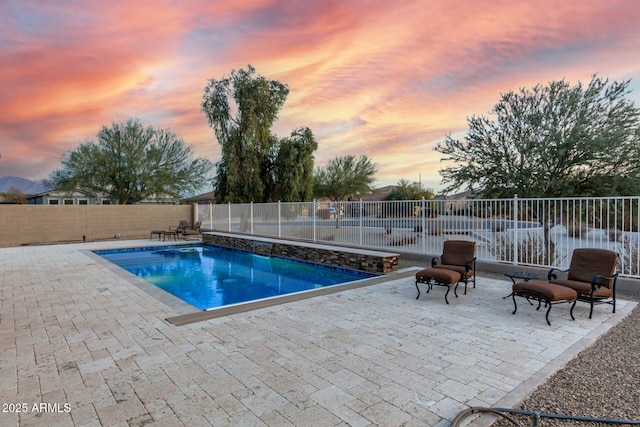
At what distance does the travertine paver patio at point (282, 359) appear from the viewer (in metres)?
2.55

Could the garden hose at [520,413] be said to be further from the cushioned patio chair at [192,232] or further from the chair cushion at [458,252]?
the cushioned patio chair at [192,232]

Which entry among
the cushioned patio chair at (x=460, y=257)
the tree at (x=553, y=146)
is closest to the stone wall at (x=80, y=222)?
the tree at (x=553, y=146)

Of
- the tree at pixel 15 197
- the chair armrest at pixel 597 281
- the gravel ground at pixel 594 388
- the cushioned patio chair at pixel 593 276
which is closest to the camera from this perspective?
the gravel ground at pixel 594 388

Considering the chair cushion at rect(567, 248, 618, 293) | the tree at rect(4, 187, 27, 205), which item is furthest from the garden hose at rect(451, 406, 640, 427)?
the tree at rect(4, 187, 27, 205)

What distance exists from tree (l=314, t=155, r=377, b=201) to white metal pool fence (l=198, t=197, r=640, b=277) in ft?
62.1

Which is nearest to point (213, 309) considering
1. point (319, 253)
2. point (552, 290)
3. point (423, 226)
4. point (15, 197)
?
point (552, 290)

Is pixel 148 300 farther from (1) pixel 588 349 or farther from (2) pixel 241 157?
(2) pixel 241 157

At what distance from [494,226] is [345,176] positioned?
77.7ft

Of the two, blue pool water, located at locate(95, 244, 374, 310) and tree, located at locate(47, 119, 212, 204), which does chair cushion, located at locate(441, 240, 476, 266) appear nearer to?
blue pool water, located at locate(95, 244, 374, 310)

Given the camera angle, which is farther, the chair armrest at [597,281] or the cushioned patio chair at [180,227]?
the cushioned patio chair at [180,227]

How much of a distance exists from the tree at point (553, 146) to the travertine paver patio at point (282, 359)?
593 cm

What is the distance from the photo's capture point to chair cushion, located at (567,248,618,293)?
4.99 metres

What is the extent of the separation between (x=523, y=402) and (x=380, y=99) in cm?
1196

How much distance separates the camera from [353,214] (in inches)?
424
